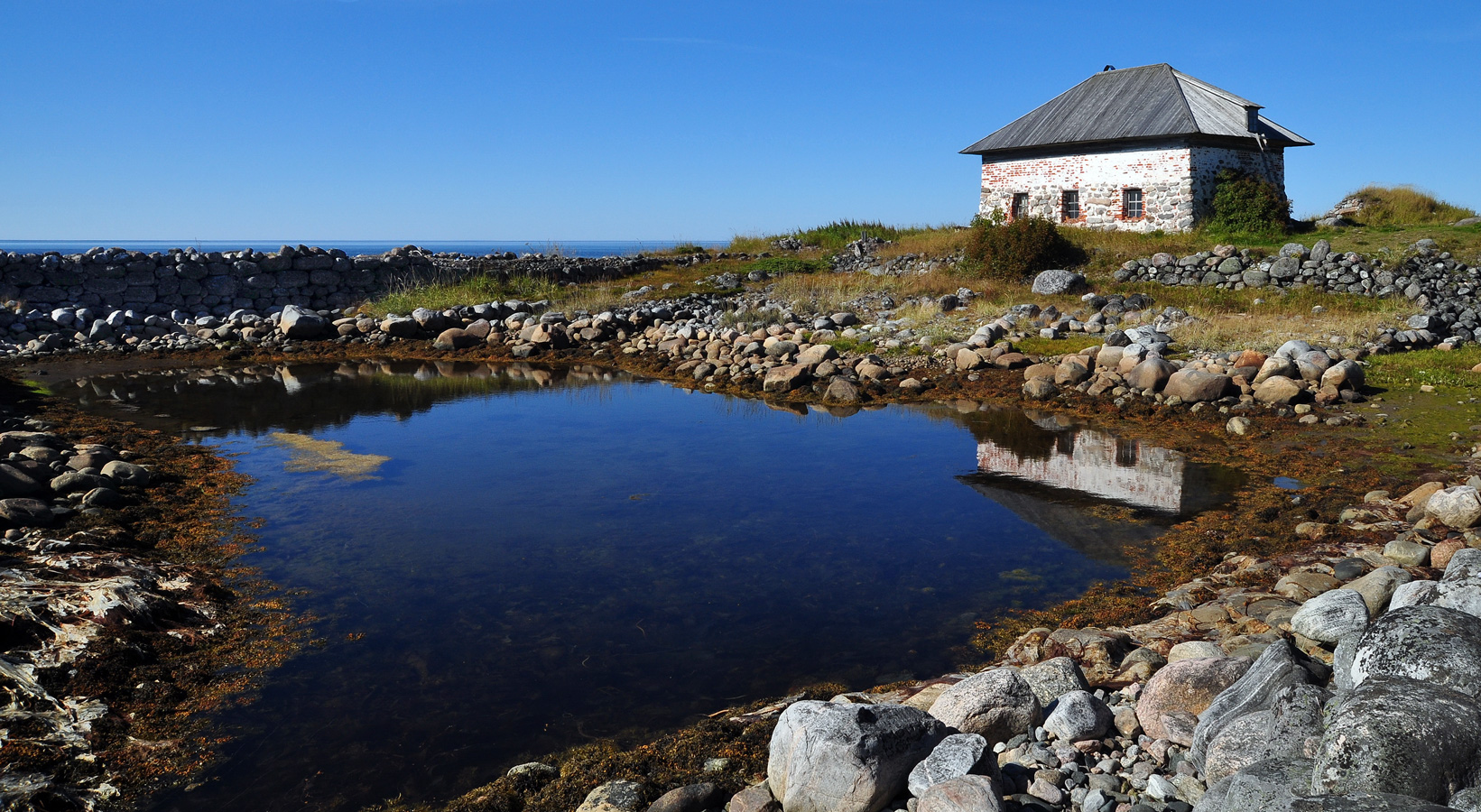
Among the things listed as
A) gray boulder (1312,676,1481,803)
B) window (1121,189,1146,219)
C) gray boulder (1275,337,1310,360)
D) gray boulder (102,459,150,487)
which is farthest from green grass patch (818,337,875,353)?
gray boulder (1312,676,1481,803)

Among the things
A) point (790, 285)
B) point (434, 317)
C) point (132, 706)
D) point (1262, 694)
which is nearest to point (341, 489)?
point (132, 706)

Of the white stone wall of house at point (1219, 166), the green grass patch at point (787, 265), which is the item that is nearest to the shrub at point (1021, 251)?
the white stone wall of house at point (1219, 166)

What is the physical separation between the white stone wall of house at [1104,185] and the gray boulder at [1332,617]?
919 inches

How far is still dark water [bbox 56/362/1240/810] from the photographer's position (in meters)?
5.38

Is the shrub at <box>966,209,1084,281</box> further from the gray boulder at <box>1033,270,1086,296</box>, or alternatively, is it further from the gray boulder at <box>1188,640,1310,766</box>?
the gray boulder at <box>1188,640,1310,766</box>

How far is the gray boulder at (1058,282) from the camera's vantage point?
72.5 feet

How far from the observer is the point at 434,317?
23203 millimetres

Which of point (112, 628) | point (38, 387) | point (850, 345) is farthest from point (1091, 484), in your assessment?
point (38, 387)

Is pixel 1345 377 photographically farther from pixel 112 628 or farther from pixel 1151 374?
pixel 112 628

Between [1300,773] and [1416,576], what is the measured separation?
3814mm

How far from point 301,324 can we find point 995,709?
22.2 meters

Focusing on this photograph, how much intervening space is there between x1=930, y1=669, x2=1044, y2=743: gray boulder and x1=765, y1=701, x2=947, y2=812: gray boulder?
328 mm

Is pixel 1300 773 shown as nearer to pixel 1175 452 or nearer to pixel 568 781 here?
pixel 568 781

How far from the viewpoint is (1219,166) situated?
87.0 ft
